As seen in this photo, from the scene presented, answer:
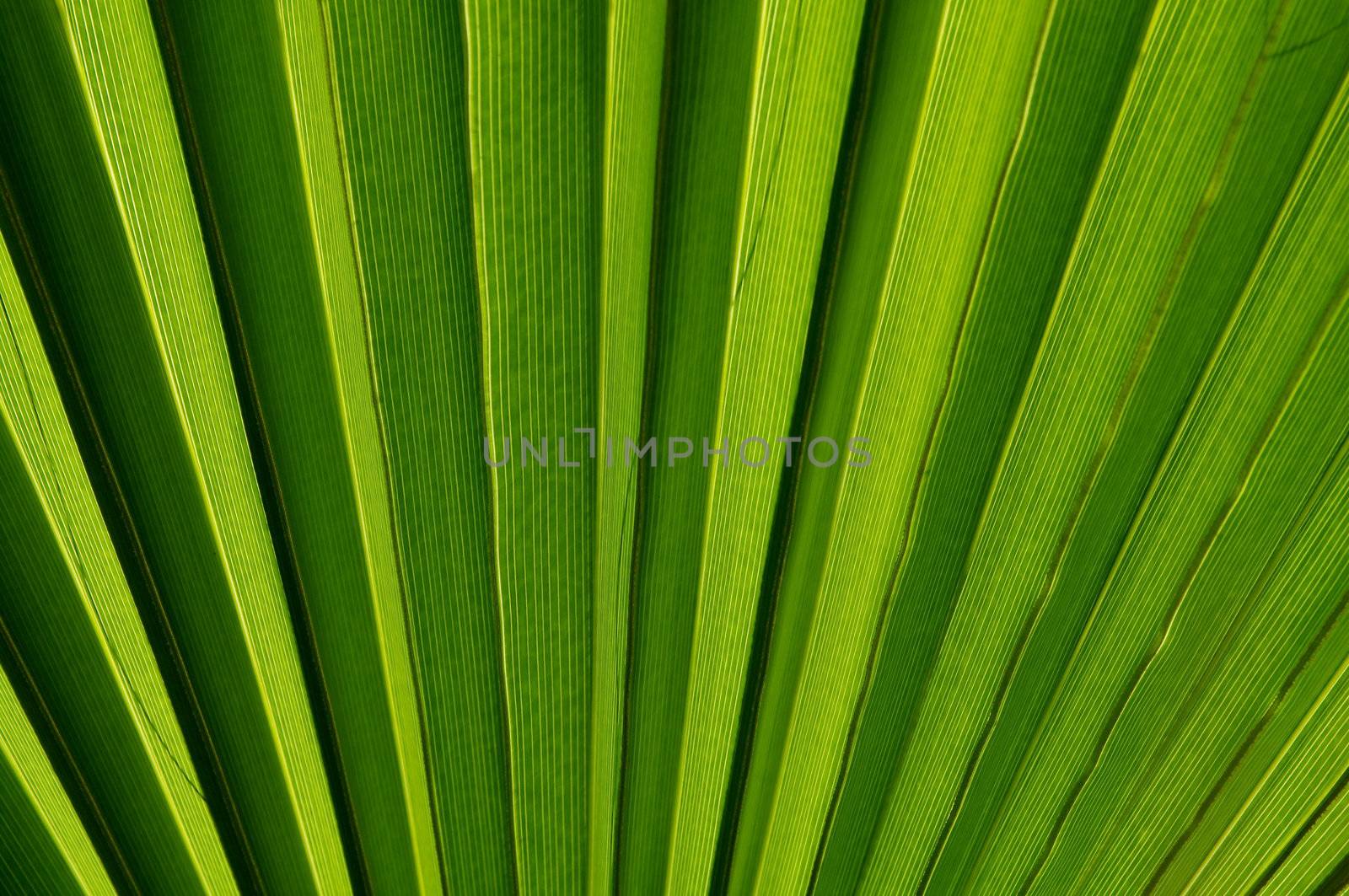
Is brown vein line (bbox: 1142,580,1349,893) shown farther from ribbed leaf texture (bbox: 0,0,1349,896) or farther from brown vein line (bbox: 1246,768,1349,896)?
brown vein line (bbox: 1246,768,1349,896)

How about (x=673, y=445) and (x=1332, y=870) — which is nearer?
(x=673, y=445)

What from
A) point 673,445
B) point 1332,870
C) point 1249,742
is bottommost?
point 1332,870

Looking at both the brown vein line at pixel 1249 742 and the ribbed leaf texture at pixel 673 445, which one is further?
the brown vein line at pixel 1249 742

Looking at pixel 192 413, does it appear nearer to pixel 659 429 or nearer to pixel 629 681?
pixel 659 429

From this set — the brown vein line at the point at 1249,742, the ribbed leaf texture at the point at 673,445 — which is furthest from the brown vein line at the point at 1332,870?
the brown vein line at the point at 1249,742

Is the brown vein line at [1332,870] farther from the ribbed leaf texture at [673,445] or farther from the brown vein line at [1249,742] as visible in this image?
the brown vein line at [1249,742]

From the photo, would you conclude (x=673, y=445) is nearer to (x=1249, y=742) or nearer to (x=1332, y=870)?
(x=1249, y=742)

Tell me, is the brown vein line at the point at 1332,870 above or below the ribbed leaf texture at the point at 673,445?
below

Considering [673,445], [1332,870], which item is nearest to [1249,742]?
[1332,870]

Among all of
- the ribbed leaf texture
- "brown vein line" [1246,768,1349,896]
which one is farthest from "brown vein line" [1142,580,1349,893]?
"brown vein line" [1246,768,1349,896]

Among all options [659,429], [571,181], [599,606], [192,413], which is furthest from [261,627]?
[571,181]

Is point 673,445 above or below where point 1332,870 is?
above
